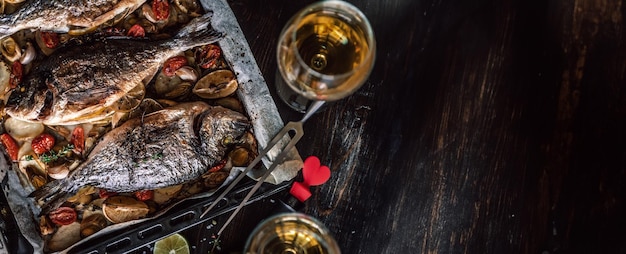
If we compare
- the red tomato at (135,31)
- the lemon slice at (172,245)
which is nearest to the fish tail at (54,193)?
the lemon slice at (172,245)

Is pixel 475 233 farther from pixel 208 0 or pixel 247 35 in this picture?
pixel 208 0

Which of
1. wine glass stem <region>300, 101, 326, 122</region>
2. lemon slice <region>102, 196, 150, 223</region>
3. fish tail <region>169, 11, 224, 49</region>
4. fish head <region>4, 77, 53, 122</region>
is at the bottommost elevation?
lemon slice <region>102, 196, 150, 223</region>

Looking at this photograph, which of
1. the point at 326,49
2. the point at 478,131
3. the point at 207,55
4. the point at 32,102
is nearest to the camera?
the point at 32,102

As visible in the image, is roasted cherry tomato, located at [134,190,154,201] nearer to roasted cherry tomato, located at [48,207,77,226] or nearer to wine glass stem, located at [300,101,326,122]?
roasted cherry tomato, located at [48,207,77,226]

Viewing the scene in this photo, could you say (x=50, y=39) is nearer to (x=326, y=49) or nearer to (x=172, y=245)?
(x=172, y=245)

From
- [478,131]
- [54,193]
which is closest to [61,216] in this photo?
[54,193]

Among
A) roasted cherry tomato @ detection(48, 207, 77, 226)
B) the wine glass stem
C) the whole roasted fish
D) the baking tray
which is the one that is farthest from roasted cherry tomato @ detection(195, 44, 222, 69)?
roasted cherry tomato @ detection(48, 207, 77, 226)

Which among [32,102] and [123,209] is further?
[123,209]
